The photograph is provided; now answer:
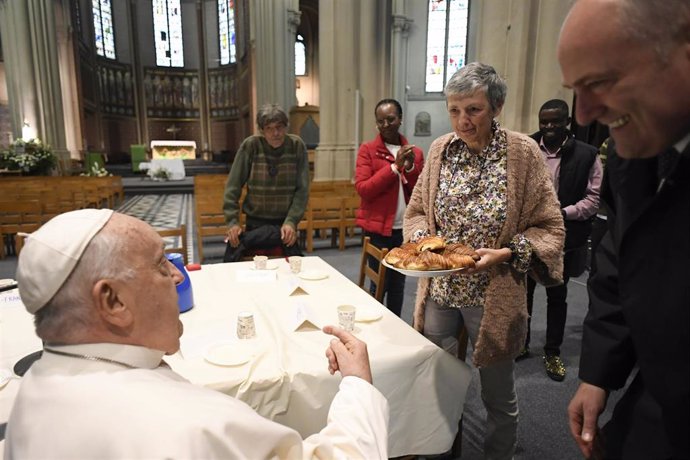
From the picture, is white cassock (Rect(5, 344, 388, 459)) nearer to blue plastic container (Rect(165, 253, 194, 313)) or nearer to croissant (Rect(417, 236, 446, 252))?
croissant (Rect(417, 236, 446, 252))

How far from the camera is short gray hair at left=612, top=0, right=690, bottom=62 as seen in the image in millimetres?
687

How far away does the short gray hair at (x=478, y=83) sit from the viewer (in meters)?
1.72

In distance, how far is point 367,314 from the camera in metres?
2.11

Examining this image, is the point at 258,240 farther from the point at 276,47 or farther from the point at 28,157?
the point at 276,47

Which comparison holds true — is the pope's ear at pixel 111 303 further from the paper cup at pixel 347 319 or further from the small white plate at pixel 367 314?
the small white plate at pixel 367 314

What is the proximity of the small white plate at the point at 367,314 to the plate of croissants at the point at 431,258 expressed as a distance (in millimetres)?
371

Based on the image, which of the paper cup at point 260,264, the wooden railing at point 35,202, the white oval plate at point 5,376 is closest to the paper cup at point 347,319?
the paper cup at point 260,264

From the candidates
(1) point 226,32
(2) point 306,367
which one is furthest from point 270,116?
(1) point 226,32

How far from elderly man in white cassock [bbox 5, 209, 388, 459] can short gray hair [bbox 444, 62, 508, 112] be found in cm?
128

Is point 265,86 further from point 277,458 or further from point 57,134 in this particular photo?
point 277,458

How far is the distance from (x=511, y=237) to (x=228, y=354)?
1.22 meters

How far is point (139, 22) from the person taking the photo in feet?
80.4

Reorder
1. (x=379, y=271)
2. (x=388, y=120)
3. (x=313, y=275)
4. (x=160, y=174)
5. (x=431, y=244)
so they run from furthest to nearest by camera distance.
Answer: (x=160, y=174)
(x=388, y=120)
(x=313, y=275)
(x=379, y=271)
(x=431, y=244)

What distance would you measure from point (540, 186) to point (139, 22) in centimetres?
2804
